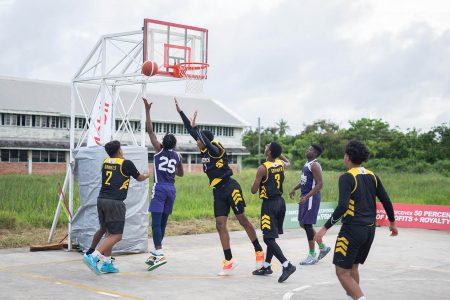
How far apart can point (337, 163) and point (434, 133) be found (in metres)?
8.61

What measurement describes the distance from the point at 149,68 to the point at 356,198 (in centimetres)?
650

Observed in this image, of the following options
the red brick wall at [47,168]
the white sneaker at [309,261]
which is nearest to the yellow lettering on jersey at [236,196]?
the white sneaker at [309,261]

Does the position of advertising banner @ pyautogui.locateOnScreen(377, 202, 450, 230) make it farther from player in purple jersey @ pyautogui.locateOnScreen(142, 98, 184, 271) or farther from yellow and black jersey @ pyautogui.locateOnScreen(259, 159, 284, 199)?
player in purple jersey @ pyautogui.locateOnScreen(142, 98, 184, 271)

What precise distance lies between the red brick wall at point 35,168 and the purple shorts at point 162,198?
133 feet

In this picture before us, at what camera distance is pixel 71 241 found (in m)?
12.3

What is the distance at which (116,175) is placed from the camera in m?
9.98

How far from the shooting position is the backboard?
1348 centimetres

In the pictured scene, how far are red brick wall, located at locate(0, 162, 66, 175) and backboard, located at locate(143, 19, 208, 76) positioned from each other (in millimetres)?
37369

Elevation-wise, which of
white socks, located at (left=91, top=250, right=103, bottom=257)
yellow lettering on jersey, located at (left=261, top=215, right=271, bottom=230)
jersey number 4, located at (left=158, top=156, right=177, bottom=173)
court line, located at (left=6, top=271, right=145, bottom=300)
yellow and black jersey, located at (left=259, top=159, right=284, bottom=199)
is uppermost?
jersey number 4, located at (left=158, top=156, right=177, bottom=173)

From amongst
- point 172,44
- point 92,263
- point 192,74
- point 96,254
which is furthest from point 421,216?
point 92,263

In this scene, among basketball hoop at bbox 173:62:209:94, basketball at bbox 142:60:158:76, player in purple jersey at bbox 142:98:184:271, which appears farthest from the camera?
basketball hoop at bbox 173:62:209:94

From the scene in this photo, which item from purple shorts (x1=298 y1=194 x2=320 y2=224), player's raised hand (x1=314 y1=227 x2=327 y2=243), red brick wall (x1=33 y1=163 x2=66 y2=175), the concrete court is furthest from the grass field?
red brick wall (x1=33 y1=163 x2=66 y2=175)

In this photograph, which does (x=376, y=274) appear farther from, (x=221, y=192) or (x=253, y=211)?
(x=253, y=211)

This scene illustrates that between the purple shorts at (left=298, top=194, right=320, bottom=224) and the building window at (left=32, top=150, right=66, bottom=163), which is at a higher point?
the building window at (left=32, top=150, right=66, bottom=163)
